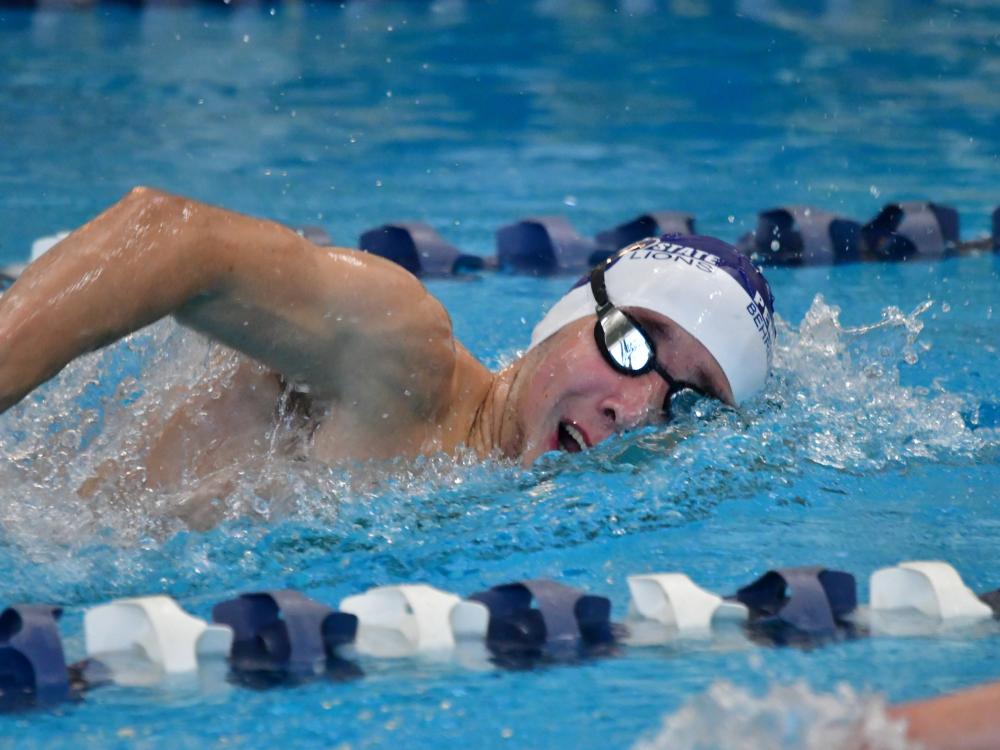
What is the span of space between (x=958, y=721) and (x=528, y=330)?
9.63ft

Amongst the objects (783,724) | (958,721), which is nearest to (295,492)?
(783,724)

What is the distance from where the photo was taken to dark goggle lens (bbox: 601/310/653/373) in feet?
8.71

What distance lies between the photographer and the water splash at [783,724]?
1.37 meters

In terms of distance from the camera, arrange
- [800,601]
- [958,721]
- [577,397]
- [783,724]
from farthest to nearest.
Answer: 1. [577,397]
2. [800,601]
3. [783,724]
4. [958,721]

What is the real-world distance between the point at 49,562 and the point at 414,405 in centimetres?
63

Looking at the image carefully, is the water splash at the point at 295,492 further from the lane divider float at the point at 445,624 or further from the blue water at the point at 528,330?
the lane divider float at the point at 445,624

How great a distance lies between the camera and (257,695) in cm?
193

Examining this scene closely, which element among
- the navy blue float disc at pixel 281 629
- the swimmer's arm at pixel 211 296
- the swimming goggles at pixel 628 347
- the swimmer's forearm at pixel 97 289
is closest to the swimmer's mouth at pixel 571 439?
the swimming goggles at pixel 628 347

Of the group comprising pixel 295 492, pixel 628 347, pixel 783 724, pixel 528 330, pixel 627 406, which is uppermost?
pixel 528 330

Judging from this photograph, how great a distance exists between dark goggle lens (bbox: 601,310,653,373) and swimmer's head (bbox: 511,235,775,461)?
0.01 m

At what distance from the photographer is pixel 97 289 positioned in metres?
1.95

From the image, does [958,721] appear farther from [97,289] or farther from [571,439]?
[571,439]

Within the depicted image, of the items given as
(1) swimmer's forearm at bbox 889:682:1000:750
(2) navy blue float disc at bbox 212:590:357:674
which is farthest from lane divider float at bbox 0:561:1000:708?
(1) swimmer's forearm at bbox 889:682:1000:750

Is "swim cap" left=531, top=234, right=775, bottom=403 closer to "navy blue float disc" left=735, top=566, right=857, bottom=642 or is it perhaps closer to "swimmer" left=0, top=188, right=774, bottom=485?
"swimmer" left=0, top=188, right=774, bottom=485
